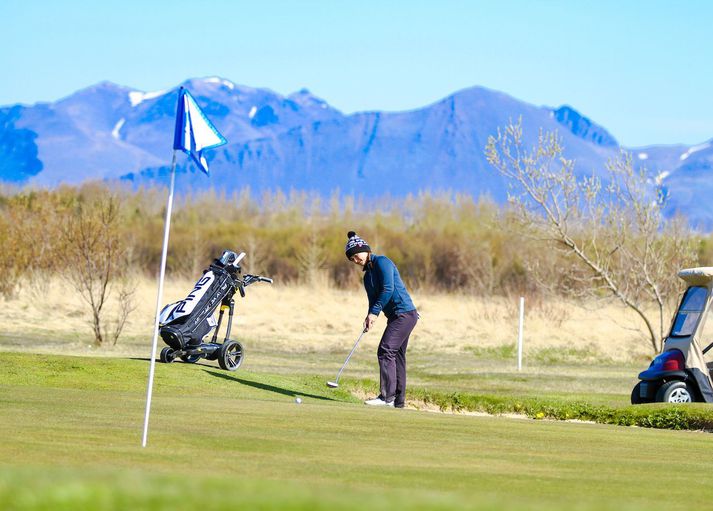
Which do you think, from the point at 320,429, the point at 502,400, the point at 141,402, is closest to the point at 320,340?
the point at 502,400

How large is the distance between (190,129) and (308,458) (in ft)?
11.8

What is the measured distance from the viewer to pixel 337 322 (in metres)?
46.2

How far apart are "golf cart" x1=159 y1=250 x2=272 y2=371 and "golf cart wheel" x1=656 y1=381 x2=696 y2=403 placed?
20.8ft

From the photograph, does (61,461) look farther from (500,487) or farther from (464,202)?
(464,202)

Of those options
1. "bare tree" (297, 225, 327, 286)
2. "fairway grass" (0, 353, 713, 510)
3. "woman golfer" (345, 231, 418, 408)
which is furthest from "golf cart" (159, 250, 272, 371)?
"bare tree" (297, 225, 327, 286)

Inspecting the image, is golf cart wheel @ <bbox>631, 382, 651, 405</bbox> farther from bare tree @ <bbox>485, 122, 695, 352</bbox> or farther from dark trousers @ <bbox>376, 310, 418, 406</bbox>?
bare tree @ <bbox>485, 122, 695, 352</bbox>

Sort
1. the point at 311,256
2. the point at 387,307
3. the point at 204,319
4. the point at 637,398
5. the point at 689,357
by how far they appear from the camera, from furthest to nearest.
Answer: the point at 311,256
the point at 204,319
the point at 637,398
the point at 689,357
the point at 387,307

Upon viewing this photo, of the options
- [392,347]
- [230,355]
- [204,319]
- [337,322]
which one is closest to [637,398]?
[392,347]

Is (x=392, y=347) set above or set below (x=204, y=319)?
below

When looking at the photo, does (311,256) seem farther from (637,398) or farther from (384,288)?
(384,288)

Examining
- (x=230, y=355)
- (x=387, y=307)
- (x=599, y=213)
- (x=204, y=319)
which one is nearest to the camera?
(x=387, y=307)

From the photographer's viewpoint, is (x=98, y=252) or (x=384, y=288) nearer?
(x=384, y=288)

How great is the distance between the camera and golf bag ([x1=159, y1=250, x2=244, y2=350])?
20.7 meters

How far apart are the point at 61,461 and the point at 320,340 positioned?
31.6 m
